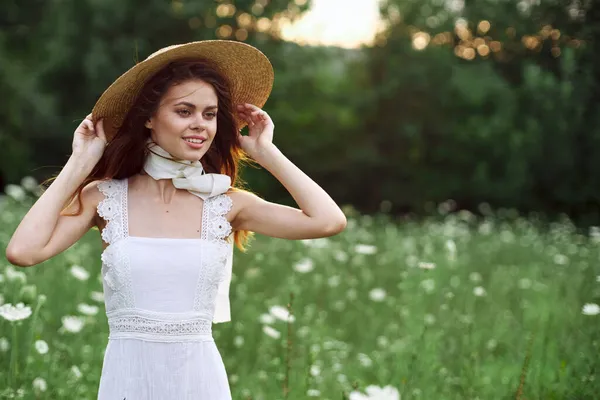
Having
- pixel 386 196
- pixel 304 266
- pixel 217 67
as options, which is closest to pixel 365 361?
pixel 304 266

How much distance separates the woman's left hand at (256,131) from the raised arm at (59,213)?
0.44 meters

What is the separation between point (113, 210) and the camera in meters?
2.24

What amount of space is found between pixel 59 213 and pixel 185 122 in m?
0.43

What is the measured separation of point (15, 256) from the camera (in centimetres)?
209

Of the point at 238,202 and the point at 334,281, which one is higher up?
the point at 238,202

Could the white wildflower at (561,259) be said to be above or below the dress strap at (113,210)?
below

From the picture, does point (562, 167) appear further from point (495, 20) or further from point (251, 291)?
point (251, 291)

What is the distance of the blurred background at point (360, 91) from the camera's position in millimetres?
19438

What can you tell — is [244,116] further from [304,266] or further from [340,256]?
[340,256]

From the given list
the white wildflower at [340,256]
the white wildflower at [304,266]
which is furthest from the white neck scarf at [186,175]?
the white wildflower at [340,256]

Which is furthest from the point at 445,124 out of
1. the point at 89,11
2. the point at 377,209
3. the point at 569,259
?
the point at 569,259

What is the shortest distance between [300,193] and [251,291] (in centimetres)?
331

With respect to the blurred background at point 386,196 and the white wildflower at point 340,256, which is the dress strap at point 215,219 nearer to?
the blurred background at point 386,196

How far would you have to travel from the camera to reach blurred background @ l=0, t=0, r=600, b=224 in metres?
19.4
